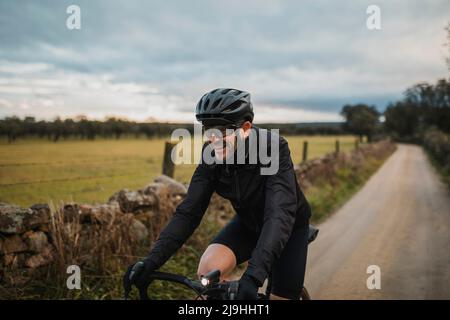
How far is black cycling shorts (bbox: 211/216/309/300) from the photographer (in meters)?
2.63

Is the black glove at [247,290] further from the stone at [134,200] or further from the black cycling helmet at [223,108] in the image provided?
the stone at [134,200]

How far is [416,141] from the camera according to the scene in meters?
70.8

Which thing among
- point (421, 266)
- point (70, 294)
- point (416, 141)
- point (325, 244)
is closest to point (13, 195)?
point (70, 294)

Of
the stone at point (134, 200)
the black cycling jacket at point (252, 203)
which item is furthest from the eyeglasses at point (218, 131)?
the stone at point (134, 200)

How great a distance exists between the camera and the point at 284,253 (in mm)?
2730

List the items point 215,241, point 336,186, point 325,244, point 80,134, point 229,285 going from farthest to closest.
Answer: point 80,134 < point 336,186 < point 325,244 < point 215,241 < point 229,285

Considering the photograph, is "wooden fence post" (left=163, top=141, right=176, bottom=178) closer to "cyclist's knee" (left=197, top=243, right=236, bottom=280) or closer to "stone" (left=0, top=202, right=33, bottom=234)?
"stone" (left=0, top=202, right=33, bottom=234)

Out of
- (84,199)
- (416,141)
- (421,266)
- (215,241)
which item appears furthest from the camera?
(416,141)

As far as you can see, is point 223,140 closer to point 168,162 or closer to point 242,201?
point 242,201

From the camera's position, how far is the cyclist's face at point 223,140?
7.99 ft

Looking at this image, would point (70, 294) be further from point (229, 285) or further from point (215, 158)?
point (229, 285)

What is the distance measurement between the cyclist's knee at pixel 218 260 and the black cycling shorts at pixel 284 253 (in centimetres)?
6

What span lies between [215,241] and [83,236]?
2750 millimetres

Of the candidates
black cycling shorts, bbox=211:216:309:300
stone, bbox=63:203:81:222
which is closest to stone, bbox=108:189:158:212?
stone, bbox=63:203:81:222
